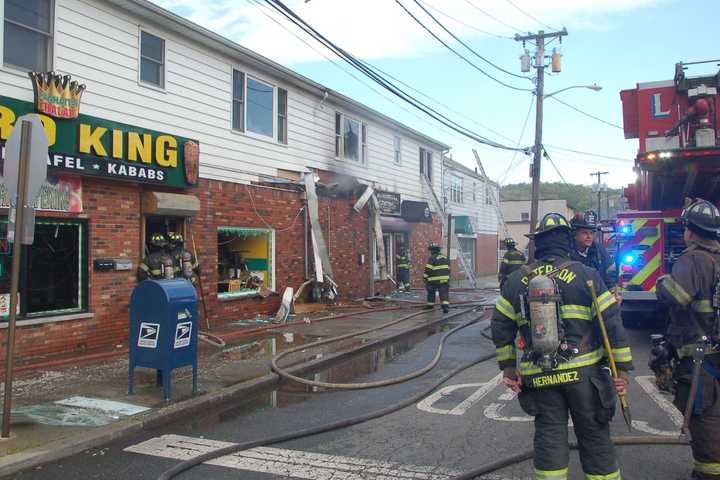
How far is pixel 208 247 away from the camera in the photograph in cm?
1214

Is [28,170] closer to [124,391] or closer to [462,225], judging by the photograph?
[124,391]

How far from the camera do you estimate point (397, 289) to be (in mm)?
21047

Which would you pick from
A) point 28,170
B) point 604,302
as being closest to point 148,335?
point 28,170

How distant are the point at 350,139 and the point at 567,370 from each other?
15243mm

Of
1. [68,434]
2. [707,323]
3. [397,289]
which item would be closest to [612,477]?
[707,323]

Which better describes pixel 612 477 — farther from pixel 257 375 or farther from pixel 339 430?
pixel 257 375

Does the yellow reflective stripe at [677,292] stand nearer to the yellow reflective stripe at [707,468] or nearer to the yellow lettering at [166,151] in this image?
the yellow reflective stripe at [707,468]

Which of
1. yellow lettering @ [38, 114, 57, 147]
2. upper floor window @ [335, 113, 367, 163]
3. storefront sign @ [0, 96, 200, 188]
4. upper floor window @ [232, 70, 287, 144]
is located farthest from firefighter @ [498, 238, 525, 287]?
yellow lettering @ [38, 114, 57, 147]

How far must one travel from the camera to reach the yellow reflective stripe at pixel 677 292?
4.19 m

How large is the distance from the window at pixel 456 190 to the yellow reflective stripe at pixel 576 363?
2489 cm

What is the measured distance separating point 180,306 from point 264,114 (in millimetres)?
8629

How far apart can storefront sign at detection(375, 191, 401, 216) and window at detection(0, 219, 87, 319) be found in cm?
1074

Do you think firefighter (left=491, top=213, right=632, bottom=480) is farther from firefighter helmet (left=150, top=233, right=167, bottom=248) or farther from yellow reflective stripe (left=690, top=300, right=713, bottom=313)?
firefighter helmet (left=150, top=233, right=167, bottom=248)

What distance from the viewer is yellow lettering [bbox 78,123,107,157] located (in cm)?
916
